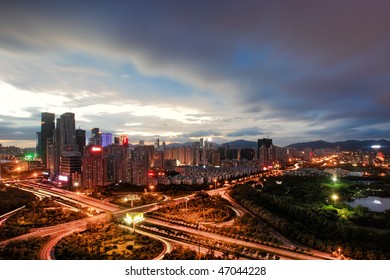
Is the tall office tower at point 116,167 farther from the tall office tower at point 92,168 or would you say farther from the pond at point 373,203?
the pond at point 373,203

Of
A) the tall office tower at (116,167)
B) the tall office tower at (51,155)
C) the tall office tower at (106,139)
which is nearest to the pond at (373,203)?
the tall office tower at (116,167)

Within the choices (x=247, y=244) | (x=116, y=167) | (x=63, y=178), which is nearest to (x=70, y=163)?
(x=63, y=178)

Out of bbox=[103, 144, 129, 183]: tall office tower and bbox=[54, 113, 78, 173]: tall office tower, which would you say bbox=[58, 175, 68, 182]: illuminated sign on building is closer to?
bbox=[54, 113, 78, 173]: tall office tower

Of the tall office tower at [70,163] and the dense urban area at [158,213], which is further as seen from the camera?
the tall office tower at [70,163]

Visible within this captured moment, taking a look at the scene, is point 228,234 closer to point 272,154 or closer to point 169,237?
point 169,237

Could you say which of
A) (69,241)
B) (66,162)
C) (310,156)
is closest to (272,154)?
(310,156)

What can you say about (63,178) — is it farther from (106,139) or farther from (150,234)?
(150,234)
